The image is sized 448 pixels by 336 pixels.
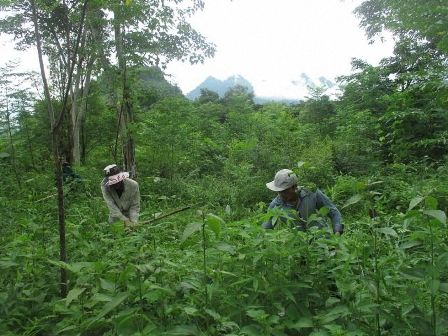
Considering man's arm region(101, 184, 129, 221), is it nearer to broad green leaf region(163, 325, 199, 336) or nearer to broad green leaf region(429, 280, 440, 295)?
broad green leaf region(163, 325, 199, 336)

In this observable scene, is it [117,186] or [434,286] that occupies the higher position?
[117,186]

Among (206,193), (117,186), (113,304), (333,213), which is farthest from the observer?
(206,193)

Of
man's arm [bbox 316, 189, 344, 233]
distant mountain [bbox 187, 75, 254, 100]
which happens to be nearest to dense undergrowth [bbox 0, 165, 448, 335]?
man's arm [bbox 316, 189, 344, 233]

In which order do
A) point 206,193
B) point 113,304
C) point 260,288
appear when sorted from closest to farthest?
point 113,304 → point 260,288 → point 206,193

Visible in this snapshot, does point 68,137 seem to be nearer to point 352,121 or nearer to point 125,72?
point 125,72

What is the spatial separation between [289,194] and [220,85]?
31254mm

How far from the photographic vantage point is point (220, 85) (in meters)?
33.7

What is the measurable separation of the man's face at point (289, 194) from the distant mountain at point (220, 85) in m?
23.7

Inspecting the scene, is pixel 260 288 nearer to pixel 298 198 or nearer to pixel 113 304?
pixel 113 304

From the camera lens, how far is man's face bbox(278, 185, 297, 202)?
3.26 m

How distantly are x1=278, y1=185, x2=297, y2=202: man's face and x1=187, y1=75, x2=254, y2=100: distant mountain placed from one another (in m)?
23.7

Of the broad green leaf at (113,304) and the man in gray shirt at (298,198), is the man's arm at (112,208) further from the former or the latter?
the broad green leaf at (113,304)

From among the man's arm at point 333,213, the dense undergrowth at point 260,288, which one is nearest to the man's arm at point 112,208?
the dense undergrowth at point 260,288

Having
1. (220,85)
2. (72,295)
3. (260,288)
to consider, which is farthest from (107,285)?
(220,85)
